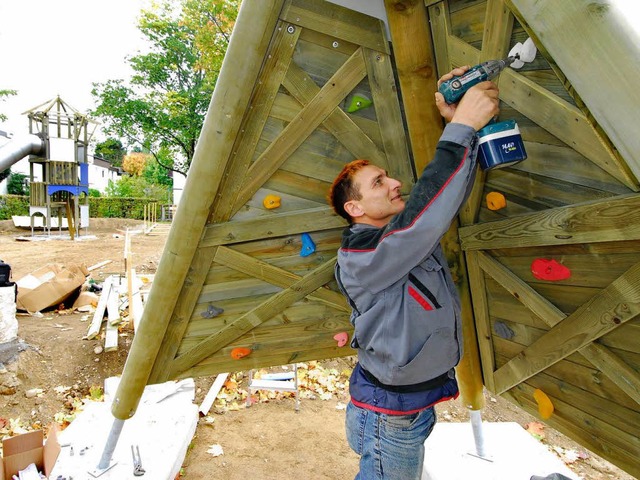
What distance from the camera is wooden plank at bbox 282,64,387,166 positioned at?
2350 millimetres

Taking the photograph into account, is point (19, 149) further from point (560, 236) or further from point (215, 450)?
point (560, 236)

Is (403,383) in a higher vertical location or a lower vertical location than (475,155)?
lower

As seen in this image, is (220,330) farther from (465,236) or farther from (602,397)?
(602,397)

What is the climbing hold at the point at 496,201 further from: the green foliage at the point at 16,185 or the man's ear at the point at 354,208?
the green foliage at the point at 16,185

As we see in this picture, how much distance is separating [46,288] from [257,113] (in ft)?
26.2

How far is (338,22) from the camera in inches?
91.1

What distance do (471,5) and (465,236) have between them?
1241 millimetres

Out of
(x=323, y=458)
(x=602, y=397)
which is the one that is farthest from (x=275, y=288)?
(x=323, y=458)

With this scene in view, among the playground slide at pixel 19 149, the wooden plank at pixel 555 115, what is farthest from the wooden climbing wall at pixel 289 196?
the playground slide at pixel 19 149

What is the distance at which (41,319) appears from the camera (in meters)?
7.71

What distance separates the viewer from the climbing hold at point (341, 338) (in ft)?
9.66

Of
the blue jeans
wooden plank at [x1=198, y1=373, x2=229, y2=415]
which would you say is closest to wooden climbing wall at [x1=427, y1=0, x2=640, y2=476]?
the blue jeans

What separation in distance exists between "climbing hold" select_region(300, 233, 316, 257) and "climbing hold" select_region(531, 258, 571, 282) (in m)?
1.28

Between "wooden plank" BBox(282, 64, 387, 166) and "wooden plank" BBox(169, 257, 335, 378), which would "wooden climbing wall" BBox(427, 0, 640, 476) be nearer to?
"wooden plank" BBox(282, 64, 387, 166)
